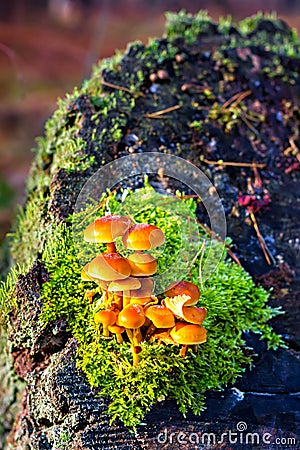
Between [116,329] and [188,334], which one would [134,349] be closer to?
[116,329]

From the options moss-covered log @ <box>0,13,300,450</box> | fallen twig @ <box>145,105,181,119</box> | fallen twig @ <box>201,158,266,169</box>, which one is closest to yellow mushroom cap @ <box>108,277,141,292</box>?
moss-covered log @ <box>0,13,300,450</box>

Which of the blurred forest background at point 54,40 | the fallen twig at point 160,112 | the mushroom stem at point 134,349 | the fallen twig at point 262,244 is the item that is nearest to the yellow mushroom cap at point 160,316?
the mushroom stem at point 134,349

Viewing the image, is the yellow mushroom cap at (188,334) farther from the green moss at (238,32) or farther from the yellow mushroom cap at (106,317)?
the green moss at (238,32)

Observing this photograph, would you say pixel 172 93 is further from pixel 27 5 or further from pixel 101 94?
pixel 27 5

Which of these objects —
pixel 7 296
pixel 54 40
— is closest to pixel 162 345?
pixel 7 296

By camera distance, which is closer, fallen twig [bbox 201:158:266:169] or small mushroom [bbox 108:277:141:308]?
small mushroom [bbox 108:277:141:308]

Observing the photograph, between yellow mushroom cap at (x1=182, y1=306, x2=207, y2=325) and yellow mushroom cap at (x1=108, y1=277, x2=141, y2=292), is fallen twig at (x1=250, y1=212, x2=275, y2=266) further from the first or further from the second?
yellow mushroom cap at (x1=108, y1=277, x2=141, y2=292)
